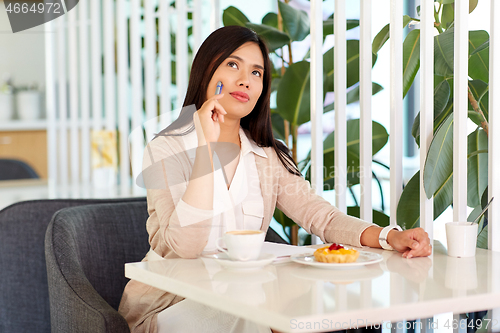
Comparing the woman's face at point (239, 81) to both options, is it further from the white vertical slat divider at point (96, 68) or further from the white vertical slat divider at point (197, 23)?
the white vertical slat divider at point (96, 68)

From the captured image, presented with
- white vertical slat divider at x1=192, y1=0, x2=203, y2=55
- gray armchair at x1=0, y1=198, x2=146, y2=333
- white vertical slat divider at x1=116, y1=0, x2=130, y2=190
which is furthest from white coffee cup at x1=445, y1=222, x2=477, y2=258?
white vertical slat divider at x1=116, y1=0, x2=130, y2=190

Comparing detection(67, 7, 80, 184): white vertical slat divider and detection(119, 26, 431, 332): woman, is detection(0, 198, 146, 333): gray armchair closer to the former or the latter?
detection(119, 26, 431, 332): woman

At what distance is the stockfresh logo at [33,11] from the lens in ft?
7.91

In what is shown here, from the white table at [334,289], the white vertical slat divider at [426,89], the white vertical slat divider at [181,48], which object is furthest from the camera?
the white vertical slat divider at [181,48]

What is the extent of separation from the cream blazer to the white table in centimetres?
9

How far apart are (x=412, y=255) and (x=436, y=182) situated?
0.27m

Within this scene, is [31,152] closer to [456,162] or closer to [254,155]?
[254,155]

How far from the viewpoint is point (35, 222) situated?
5.16ft

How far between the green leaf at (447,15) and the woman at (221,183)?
0.48m

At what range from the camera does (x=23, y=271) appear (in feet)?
5.11

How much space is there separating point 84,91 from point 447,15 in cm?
157

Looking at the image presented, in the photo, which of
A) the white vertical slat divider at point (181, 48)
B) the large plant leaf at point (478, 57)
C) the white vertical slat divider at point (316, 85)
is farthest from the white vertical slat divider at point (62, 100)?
the large plant leaf at point (478, 57)

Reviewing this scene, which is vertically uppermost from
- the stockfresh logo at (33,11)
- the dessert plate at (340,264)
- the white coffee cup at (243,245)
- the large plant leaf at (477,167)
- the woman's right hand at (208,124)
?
the stockfresh logo at (33,11)

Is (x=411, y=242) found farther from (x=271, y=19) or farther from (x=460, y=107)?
(x=271, y=19)
